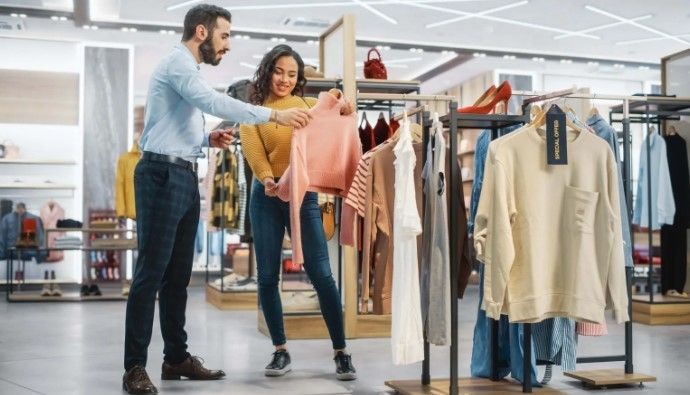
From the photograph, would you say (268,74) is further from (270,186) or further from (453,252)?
(453,252)

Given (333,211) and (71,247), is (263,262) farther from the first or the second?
(71,247)

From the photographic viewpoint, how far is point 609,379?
3609mm

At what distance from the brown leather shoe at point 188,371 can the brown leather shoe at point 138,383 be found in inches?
13.7

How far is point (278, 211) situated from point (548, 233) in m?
1.29

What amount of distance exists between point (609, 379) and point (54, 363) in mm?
2887

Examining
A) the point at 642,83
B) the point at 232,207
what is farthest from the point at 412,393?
the point at 642,83

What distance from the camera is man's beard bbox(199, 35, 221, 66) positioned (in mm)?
3523

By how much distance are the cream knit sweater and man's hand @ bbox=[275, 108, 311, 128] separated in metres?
0.84

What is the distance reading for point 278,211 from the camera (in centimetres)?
375

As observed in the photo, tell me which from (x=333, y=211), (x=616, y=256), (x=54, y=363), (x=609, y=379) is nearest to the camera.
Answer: (x=616, y=256)

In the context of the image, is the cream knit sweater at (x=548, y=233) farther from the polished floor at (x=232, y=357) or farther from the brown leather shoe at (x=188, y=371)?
the brown leather shoe at (x=188, y=371)

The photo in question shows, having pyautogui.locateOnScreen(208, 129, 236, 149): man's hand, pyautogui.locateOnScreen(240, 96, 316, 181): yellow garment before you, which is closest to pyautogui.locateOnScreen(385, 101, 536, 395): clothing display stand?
pyautogui.locateOnScreen(240, 96, 316, 181): yellow garment

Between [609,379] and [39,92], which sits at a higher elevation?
[39,92]

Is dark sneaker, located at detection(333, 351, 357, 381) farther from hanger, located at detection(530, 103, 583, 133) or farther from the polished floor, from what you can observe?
hanger, located at detection(530, 103, 583, 133)
